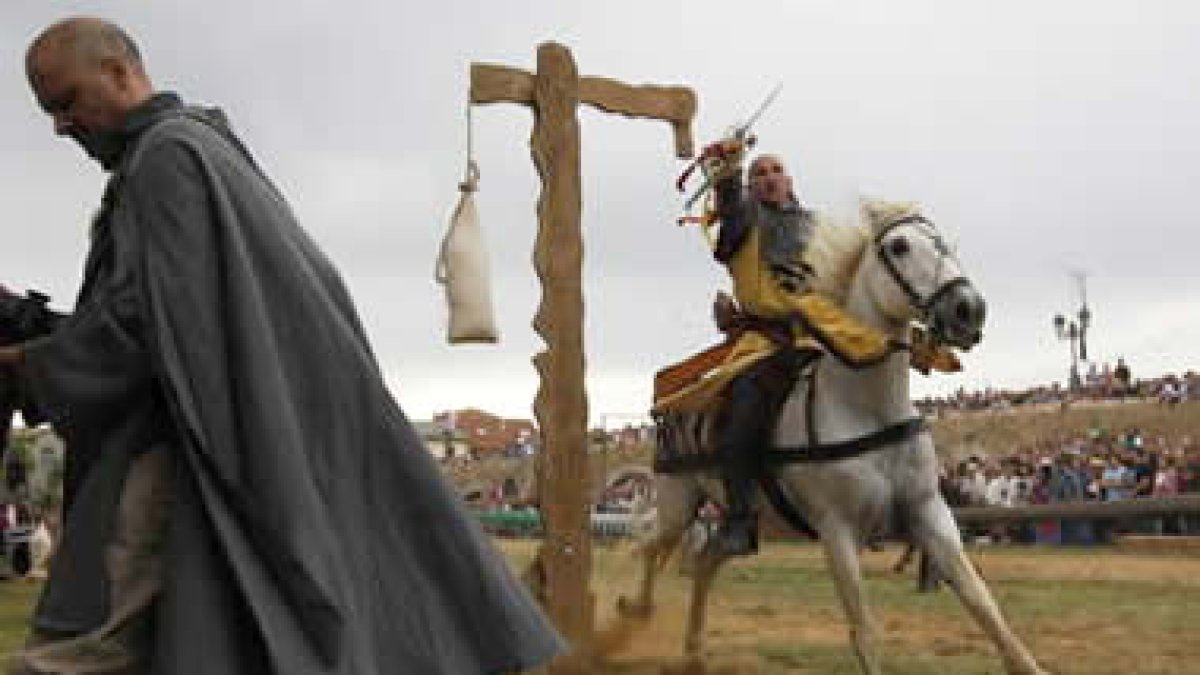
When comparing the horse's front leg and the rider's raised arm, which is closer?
the rider's raised arm

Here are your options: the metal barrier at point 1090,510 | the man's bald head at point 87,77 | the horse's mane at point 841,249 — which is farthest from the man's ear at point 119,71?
the metal barrier at point 1090,510

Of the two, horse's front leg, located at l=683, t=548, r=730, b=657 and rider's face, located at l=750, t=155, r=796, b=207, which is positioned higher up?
rider's face, located at l=750, t=155, r=796, b=207

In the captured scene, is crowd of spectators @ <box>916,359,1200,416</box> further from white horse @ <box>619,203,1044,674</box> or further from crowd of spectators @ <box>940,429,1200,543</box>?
white horse @ <box>619,203,1044,674</box>

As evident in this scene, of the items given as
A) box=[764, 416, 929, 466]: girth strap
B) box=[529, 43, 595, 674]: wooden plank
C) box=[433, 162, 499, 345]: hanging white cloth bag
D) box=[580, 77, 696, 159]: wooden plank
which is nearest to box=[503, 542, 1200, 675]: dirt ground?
box=[529, 43, 595, 674]: wooden plank

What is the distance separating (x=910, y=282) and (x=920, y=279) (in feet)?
0.23

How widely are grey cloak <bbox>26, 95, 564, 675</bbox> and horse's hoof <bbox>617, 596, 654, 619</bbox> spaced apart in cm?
599

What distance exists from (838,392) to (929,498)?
2.21 feet

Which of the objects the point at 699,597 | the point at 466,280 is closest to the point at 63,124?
the point at 466,280

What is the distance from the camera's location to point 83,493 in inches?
124

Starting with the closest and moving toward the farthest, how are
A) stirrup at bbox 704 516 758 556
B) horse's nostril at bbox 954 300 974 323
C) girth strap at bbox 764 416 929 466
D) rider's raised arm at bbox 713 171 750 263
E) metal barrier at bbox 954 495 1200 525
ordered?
horse's nostril at bbox 954 300 974 323, girth strap at bbox 764 416 929 466, rider's raised arm at bbox 713 171 750 263, stirrup at bbox 704 516 758 556, metal barrier at bbox 954 495 1200 525

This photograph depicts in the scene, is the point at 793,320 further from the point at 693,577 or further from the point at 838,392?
the point at 693,577

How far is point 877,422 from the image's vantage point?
7.43 meters

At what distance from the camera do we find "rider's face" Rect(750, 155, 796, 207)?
8414 millimetres

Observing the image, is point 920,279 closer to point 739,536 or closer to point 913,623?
point 739,536
